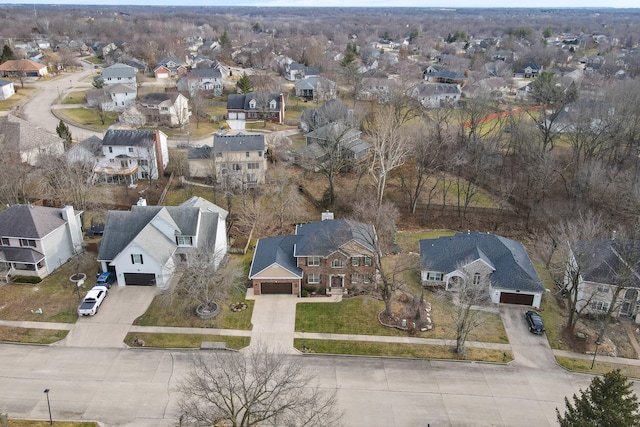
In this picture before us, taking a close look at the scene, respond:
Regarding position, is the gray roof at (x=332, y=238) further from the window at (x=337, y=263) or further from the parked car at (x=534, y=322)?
the parked car at (x=534, y=322)

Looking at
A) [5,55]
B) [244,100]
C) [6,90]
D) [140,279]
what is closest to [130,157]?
[140,279]

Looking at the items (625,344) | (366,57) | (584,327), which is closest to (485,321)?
(584,327)

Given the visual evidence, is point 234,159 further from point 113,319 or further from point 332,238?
point 113,319

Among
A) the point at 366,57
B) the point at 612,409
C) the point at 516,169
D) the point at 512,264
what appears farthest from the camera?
the point at 366,57

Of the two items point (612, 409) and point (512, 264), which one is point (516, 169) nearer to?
point (512, 264)

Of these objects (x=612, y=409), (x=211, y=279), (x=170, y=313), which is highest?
(x=612, y=409)

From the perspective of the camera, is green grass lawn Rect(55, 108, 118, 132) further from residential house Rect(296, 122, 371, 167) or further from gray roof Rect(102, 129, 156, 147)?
residential house Rect(296, 122, 371, 167)
